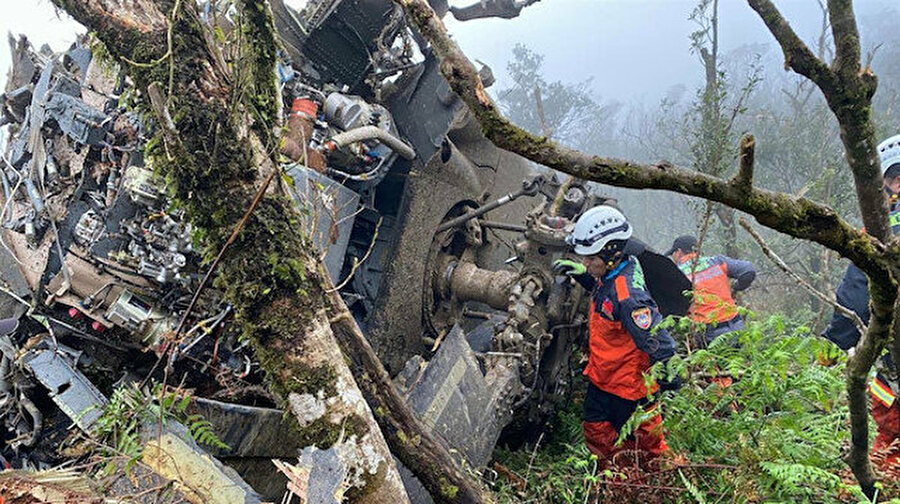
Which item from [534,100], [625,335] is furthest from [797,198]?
[534,100]

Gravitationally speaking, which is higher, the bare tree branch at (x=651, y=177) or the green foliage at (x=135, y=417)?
the bare tree branch at (x=651, y=177)

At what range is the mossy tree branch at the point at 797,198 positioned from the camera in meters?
1.33

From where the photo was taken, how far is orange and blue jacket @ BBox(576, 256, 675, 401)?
3.74m

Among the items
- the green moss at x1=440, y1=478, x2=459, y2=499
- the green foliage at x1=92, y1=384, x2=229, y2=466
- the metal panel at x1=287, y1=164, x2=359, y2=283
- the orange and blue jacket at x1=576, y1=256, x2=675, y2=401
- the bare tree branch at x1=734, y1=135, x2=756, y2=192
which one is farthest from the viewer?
the metal panel at x1=287, y1=164, x2=359, y2=283

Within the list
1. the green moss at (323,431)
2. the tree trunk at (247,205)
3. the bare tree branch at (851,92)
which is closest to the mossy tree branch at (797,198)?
the bare tree branch at (851,92)

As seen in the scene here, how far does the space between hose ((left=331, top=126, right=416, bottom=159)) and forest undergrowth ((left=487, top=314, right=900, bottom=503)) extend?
273 cm

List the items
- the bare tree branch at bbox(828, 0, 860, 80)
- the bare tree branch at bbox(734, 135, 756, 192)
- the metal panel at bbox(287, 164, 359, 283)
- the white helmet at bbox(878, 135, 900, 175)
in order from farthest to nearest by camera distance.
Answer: the metal panel at bbox(287, 164, 359, 283) < the white helmet at bbox(878, 135, 900, 175) < the bare tree branch at bbox(828, 0, 860, 80) < the bare tree branch at bbox(734, 135, 756, 192)

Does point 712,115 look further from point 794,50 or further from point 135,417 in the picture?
point 135,417

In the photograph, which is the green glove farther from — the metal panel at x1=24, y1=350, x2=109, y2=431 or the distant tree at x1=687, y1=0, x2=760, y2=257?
the distant tree at x1=687, y1=0, x2=760, y2=257

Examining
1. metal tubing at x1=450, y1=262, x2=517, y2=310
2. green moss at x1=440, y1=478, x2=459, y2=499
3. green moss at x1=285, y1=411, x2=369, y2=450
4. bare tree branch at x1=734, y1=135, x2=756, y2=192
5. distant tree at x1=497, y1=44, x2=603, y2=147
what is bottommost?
green moss at x1=440, y1=478, x2=459, y2=499

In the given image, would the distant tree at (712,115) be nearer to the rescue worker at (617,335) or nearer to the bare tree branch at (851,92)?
the rescue worker at (617,335)

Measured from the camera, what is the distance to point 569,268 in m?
4.72

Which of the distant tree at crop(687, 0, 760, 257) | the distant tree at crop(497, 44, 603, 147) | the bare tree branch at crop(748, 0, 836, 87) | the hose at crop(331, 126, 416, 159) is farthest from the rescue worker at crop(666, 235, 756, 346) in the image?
the distant tree at crop(497, 44, 603, 147)

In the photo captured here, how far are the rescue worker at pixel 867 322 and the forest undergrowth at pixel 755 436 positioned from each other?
0.39m
